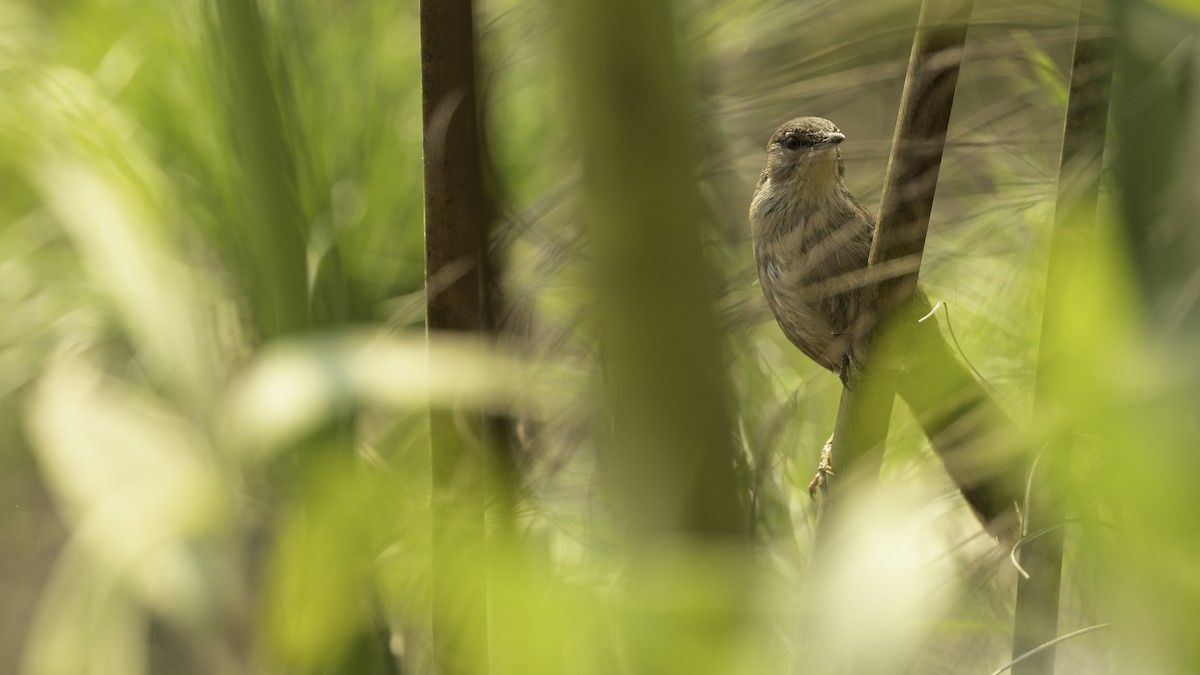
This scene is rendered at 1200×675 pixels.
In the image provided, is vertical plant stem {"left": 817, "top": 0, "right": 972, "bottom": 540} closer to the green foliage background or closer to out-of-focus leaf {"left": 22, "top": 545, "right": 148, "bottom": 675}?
the green foliage background

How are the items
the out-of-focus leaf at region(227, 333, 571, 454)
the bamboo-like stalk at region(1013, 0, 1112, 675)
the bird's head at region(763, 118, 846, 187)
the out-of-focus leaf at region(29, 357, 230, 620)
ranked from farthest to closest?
the bird's head at region(763, 118, 846, 187), the out-of-focus leaf at region(29, 357, 230, 620), the bamboo-like stalk at region(1013, 0, 1112, 675), the out-of-focus leaf at region(227, 333, 571, 454)

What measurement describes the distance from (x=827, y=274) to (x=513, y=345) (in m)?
0.86

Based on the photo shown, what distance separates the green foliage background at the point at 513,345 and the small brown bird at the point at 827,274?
0.06m

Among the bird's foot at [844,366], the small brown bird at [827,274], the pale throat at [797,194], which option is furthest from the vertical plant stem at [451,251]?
the pale throat at [797,194]

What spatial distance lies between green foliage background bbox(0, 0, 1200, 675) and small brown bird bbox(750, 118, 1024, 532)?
0.06 meters

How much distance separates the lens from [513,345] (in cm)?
121

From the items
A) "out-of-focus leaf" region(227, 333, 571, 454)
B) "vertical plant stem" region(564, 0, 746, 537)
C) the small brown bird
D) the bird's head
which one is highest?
"vertical plant stem" region(564, 0, 746, 537)

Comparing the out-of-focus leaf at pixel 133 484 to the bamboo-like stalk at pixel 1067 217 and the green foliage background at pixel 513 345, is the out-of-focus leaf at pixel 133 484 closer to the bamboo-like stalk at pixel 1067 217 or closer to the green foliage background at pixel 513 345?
the green foliage background at pixel 513 345

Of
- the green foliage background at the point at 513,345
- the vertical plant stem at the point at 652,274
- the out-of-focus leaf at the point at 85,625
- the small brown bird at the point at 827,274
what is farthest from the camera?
the out-of-focus leaf at the point at 85,625

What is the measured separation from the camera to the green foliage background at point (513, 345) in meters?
0.50

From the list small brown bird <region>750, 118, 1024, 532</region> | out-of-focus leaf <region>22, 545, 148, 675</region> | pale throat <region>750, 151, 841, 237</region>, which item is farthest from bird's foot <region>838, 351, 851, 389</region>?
out-of-focus leaf <region>22, 545, 148, 675</region>

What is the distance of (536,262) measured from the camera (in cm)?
119

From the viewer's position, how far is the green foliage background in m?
0.50

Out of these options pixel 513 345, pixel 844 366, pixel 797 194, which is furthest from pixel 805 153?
pixel 513 345
